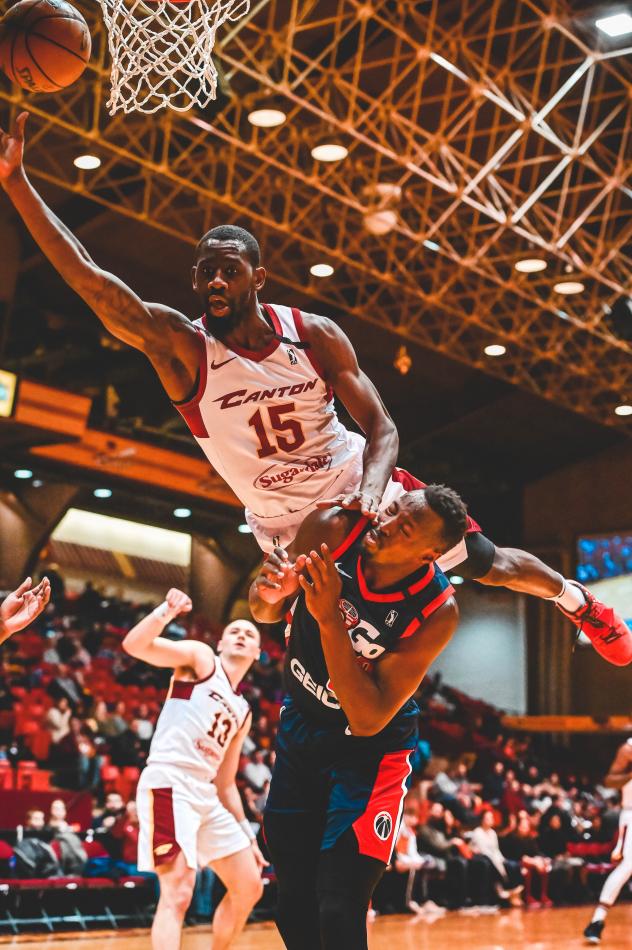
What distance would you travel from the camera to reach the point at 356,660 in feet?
12.6

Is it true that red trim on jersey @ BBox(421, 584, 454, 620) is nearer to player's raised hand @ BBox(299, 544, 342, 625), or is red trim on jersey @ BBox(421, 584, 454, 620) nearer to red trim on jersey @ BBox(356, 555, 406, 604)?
red trim on jersey @ BBox(356, 555, 406, 604)

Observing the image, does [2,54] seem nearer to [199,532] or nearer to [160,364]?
[160,364]

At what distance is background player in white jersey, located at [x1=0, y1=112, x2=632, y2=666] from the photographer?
4.43 meters

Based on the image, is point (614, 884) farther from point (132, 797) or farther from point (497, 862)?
point (132, 797)

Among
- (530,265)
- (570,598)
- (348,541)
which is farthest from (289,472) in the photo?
(530,265)

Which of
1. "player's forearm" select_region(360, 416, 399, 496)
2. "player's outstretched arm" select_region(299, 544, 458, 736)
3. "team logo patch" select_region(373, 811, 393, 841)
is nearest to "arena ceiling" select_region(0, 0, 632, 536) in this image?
"player's forearm" select_region(360, 416, 399, 496)

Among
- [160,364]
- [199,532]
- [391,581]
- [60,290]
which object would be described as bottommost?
[391,581]

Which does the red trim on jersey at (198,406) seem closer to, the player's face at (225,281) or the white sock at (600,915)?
the player's face at (225,281)

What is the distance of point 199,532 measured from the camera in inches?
1077

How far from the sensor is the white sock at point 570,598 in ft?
18.8

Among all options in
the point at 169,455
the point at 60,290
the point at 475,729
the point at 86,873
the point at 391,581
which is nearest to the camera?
the point at 391,581

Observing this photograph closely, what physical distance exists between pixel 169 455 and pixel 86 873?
1327 cm

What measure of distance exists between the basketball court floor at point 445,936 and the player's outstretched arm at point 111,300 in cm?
597

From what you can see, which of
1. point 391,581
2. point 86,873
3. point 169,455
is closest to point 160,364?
point 391,581
